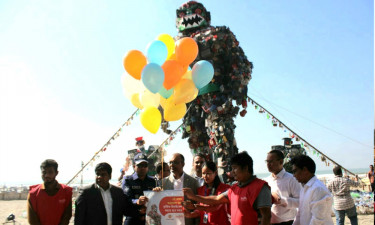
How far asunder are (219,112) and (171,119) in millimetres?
4021

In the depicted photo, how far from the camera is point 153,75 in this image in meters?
4.61

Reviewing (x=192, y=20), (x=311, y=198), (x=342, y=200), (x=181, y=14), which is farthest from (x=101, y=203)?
(x=181, y=14)

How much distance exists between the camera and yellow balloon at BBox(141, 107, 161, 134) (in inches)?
194

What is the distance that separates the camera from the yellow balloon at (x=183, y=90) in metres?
5.11

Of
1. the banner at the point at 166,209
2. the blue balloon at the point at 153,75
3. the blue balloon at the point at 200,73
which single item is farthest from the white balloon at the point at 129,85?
the banner at the point at 166,209

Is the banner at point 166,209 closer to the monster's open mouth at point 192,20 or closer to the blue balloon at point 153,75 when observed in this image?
the blue balloon at point 153,75

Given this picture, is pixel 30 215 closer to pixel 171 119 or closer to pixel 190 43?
pixel 171 119

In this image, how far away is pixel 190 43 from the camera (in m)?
5.27

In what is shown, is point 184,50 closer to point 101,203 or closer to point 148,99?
point 148,99

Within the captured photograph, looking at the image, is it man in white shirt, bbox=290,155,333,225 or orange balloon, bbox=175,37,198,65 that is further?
orange balloon, bbox=175,37,198,65

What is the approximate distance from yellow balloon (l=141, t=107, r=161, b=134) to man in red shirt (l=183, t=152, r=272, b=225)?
6.93ft

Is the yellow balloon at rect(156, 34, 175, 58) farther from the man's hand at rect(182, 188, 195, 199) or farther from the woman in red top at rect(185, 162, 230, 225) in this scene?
the man's hand at rect(182, 188, 195, 199)

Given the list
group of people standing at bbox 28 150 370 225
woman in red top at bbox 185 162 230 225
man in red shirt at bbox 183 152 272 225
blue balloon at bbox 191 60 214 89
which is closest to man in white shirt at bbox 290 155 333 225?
group of people standing at bbox 28 150 370 225

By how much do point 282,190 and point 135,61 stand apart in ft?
9.77
